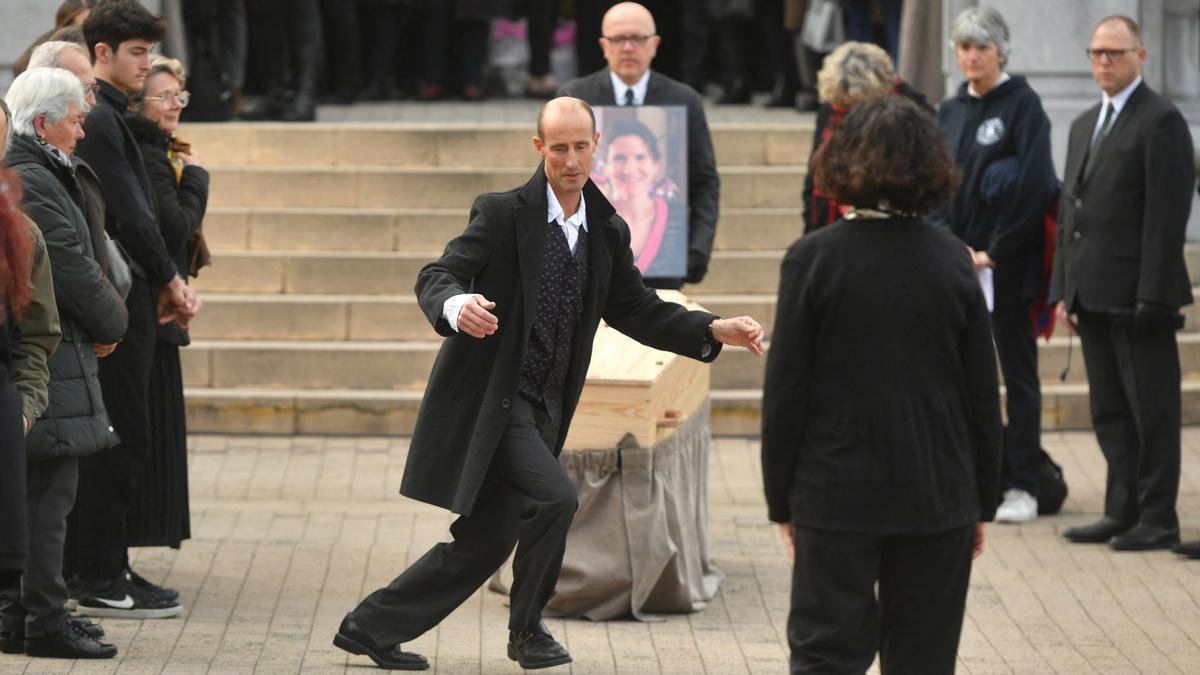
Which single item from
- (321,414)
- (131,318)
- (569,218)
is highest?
(569,218)

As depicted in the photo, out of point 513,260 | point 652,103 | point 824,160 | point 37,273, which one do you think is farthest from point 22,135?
point 652,103

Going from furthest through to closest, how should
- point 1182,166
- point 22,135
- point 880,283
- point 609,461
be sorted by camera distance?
point 1182,166 < point 609,461 < point 22,135 < point 880,283

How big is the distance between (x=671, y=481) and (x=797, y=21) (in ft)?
26.7

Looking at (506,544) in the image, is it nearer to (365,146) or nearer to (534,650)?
(534,650)

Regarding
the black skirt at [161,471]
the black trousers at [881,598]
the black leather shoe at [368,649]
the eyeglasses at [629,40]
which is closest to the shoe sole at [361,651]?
the black leather shoe at [368,649]

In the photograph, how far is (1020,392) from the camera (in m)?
9.20

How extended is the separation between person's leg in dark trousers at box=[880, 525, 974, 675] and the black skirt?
3.35 m

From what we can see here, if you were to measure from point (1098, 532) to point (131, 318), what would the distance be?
4.16 metres

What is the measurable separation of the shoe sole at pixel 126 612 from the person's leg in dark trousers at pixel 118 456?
0.11 meters

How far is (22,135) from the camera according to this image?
6.50 m

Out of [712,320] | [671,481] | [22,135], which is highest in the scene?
[22,135]

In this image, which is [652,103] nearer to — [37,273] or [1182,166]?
[1182,166]

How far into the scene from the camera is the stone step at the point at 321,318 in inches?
451

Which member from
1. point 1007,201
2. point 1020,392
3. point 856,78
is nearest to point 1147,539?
point 1020,392
